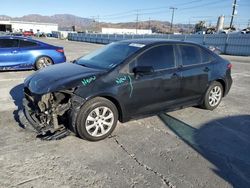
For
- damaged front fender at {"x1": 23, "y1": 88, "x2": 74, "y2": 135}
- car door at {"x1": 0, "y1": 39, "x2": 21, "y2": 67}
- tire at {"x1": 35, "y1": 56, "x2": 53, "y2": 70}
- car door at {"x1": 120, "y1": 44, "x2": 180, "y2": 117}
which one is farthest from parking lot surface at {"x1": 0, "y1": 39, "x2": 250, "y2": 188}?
tire at {"x1": 35, "y1": 56, "x2": 53, "y2": 70}

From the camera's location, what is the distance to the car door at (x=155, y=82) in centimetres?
443

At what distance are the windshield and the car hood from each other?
0.80 ft

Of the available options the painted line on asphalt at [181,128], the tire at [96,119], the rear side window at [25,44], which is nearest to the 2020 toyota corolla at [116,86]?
the tire at [96,119]

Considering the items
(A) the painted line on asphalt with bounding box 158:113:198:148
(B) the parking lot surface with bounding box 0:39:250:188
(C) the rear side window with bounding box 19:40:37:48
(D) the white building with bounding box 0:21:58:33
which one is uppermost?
(C) the rear side window with bounding box 19:40:37:48

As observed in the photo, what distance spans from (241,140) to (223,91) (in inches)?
79.0

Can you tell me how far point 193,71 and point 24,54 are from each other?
710cm

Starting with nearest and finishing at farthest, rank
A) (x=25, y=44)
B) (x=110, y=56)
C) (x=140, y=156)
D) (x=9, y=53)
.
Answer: (x=140, y=156), (x=110, y=56), (x=9, y=53), (x=25, y=44)

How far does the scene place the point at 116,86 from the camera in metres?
4.17

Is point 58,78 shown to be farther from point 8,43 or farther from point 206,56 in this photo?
point 8,43

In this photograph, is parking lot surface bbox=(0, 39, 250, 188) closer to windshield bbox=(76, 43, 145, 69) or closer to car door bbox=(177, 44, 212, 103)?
car door bbox=(177, 44, 212, 103)

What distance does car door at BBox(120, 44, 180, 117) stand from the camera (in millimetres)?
4426

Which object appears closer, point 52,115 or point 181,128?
point 52,115

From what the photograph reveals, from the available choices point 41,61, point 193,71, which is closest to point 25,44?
point 41,61

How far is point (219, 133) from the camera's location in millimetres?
4629
